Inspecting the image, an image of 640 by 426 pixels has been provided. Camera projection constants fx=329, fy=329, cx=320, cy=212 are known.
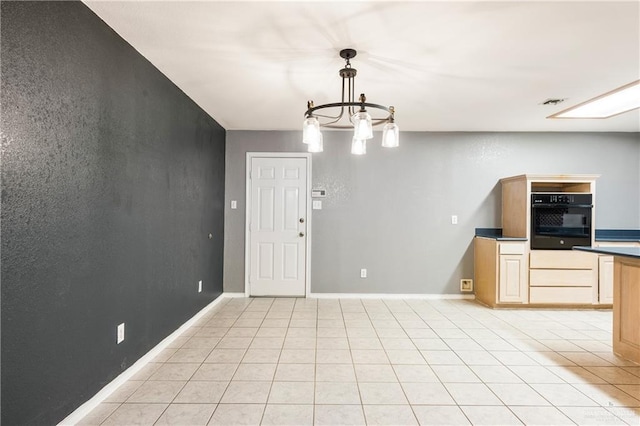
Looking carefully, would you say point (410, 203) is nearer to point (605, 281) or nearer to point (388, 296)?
point (388, 296)

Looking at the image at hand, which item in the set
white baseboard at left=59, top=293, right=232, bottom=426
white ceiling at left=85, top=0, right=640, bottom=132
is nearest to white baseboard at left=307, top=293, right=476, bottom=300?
white baseboard at left=59, top=293, right=232, bottom=426

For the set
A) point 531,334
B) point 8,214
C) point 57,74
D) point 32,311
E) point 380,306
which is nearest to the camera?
point 8,214

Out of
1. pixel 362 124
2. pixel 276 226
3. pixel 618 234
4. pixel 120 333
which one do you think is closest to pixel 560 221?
pixel 618 234

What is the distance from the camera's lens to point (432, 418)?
1931 millimetres

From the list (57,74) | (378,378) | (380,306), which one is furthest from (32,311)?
(380,306)

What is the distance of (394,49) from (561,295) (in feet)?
12.3

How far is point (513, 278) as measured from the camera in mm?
4141

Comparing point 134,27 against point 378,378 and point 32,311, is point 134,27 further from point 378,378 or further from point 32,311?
point 378,378

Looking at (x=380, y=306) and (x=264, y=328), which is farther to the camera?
(x=380, y=306)

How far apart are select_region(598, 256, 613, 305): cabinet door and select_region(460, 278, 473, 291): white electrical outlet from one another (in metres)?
1.48

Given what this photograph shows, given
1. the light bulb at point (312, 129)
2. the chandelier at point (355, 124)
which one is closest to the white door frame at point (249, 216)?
the chandelier at point (355, 124)

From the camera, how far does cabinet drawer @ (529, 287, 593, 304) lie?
411cm

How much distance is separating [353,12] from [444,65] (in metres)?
1.05

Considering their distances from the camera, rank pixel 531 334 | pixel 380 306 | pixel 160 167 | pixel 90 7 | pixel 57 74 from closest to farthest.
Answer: pixel 57 74, pixel 90 7, pixel 160 167, pixel 531 334, pixel 380 306
